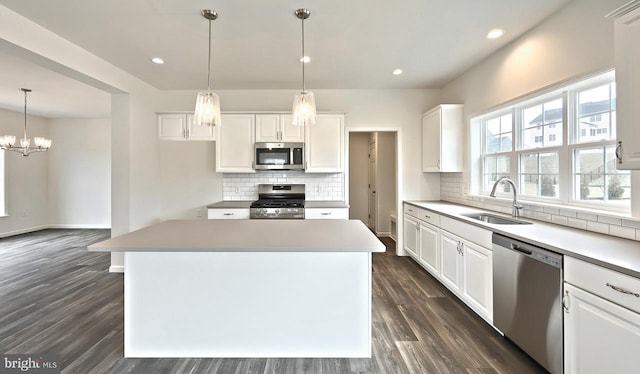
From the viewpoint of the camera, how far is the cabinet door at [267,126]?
12.8 ft

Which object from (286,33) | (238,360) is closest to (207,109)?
(286,33)

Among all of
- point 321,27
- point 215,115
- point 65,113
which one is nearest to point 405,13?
point 321,27

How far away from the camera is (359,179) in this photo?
6.53 meters

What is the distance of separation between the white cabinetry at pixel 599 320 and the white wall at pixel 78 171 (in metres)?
8.12

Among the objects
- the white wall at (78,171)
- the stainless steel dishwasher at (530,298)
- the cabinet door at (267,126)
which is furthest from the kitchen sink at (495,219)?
the white wall at (78,171)

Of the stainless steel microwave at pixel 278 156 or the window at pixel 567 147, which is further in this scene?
the stainless steel microwave at pixel 278 156

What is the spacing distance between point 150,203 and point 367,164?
441 cm

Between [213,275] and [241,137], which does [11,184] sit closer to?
[241,137]

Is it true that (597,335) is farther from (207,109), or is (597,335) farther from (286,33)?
(286,33)

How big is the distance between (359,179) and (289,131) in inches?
118

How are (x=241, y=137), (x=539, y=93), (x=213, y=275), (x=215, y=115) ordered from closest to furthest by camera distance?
1. (x=213, y=275)
2. (x=215, y=115)
3. (x=539, y=93)
4. (x=241, y=137)

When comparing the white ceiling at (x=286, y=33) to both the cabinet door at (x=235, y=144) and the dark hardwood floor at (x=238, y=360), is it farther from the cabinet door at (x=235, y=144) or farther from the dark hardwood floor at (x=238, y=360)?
the dark hardwood floor at (x=238, y=360)

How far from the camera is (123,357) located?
1932 millimetres

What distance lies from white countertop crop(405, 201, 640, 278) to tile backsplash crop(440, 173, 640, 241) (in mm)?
60
